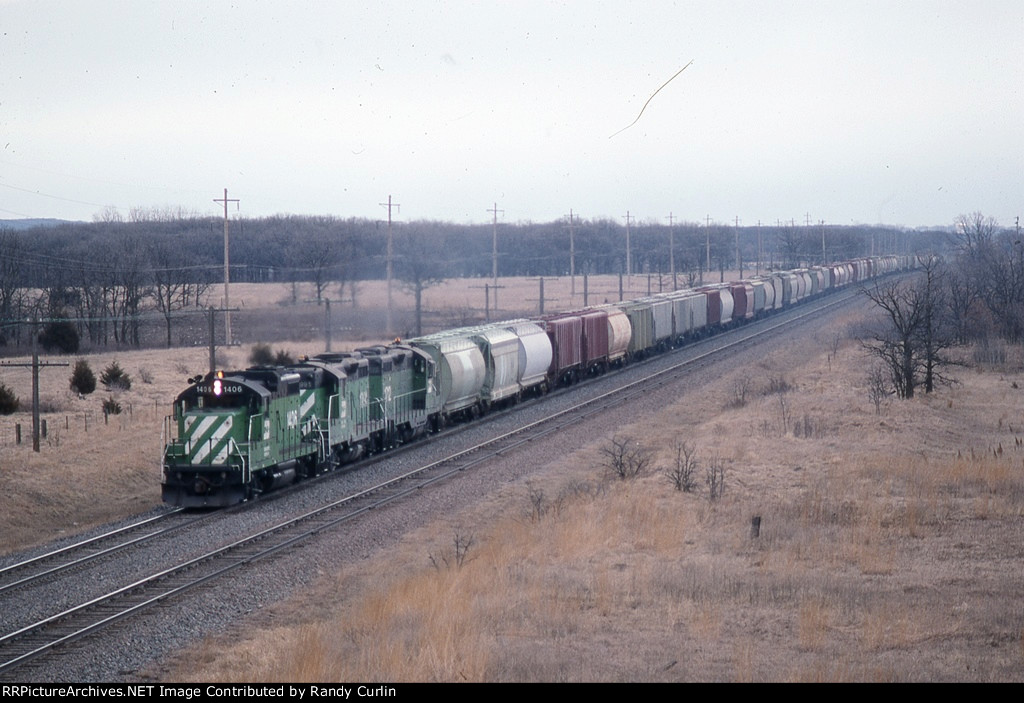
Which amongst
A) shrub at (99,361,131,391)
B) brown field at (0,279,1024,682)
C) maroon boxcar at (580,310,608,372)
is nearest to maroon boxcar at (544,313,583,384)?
maroon boxcar at (580,310,608,372)

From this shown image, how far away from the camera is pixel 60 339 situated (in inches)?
2073

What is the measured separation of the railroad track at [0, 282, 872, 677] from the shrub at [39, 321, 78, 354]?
29438 mm

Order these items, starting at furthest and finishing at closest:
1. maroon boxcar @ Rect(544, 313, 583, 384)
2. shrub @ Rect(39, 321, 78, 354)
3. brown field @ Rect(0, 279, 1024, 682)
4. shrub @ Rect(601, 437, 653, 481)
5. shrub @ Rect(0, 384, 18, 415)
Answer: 1. shrub @ Rect(39, 321, 78, 354)
2. maroon boxcar @ Rect(544, 313, 583, 384)
3. shrub @ Rect(0, 384, 18, 415)
4. shrub @ Rect(601, 437, 653, 481)
5. brown field @ Rect(0, 279, 1024, 682)

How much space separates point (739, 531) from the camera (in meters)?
17.6

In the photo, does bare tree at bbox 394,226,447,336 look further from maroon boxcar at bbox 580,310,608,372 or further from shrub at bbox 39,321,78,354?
shrub at bbox 39,321,78,354

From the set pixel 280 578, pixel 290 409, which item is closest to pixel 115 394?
pixel 290 409

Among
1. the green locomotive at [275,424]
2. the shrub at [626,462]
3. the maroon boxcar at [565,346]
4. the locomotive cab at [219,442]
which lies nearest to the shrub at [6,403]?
the green locomotive at [275,424]

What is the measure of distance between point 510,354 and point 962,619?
24369 millimetres

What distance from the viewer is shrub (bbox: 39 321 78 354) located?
5253 centimetres

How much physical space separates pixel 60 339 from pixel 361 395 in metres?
32.3

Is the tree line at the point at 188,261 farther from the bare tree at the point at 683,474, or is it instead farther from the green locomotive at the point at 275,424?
the bare tree at the point at 683,474

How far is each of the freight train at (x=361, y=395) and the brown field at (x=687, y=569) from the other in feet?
12.7

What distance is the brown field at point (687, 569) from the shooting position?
1088 cm

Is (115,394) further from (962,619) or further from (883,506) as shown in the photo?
(962,619)
